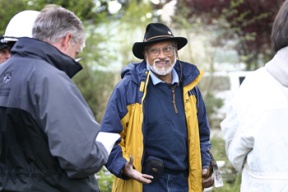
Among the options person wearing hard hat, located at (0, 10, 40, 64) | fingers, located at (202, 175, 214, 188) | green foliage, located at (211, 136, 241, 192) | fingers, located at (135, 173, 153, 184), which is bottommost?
green foliage, located at (211, 136, 241, 192)

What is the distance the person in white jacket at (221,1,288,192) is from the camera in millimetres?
3338

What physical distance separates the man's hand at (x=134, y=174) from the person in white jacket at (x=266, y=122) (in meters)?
0.82

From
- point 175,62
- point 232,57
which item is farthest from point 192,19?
point 175,62

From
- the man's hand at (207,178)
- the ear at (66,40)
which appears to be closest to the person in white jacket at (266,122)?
the man's hand at (207,178)

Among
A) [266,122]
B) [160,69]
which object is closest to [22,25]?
[160,69]

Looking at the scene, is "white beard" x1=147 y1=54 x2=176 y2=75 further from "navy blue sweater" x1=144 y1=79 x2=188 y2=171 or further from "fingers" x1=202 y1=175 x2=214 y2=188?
"fingers" x1=202 y1=175 x2=214 y2=188

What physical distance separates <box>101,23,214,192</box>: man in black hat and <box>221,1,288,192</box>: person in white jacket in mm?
854

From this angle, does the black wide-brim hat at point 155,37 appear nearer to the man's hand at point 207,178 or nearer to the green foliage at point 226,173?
the man's hand at point 207,178

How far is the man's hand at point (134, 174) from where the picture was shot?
4.11 meters

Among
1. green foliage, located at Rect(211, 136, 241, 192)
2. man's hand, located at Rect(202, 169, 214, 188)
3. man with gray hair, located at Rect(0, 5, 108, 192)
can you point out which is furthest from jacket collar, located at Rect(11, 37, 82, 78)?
green foliage, located at Rect(211, 136, 241, 192)

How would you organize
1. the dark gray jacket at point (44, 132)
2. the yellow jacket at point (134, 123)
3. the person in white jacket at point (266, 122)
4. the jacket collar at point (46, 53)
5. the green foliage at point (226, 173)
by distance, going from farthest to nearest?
the green foliage at point (226, 173)
the yellow jacket at point (134, 123)
the person in white jacket at point (266, 122)
the jacket collar at point (46, 53)
the dark gray jacket at point (44, 132)

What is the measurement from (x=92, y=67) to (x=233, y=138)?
7.59 m

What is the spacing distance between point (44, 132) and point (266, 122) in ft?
4.16

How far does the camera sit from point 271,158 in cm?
335
